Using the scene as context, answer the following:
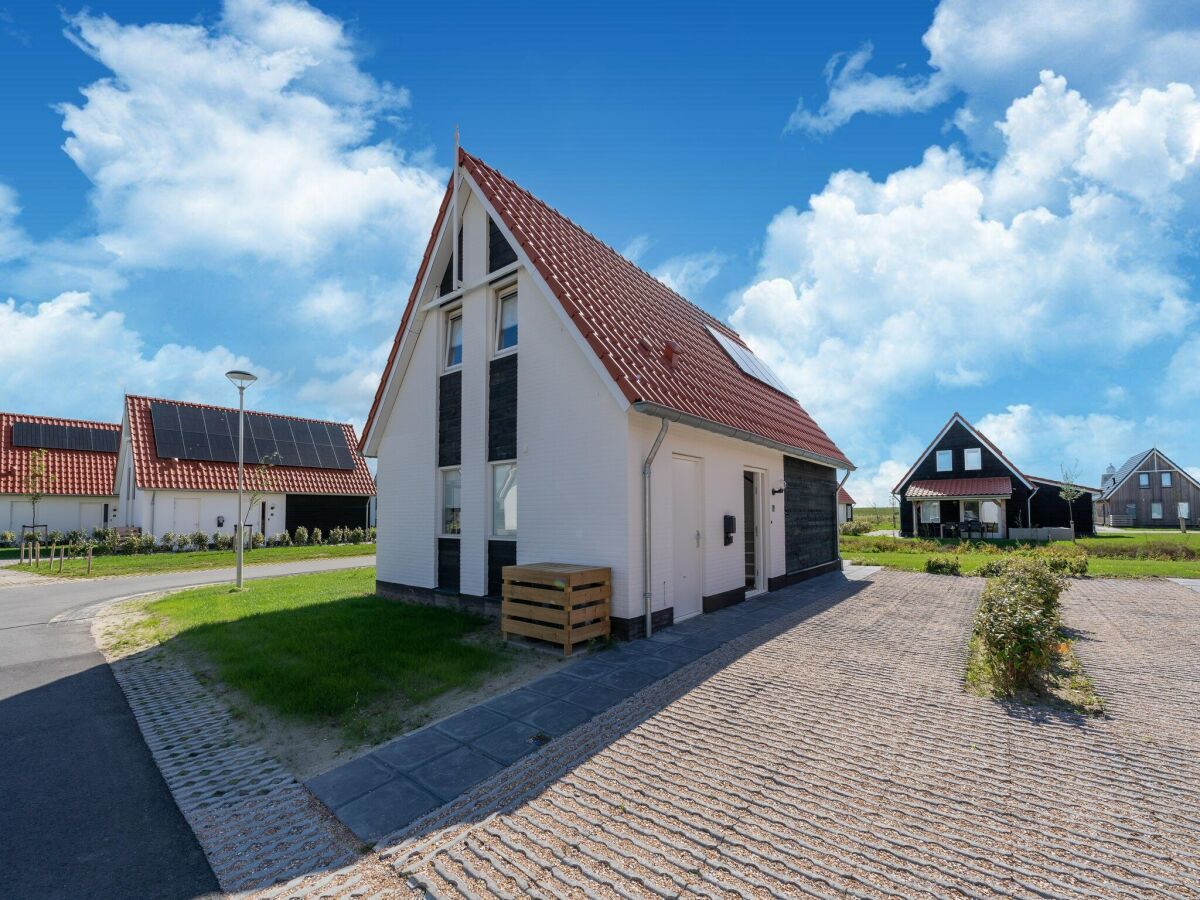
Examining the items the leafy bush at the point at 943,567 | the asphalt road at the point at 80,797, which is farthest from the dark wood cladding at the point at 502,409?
the leafy bush at the point at 943,567

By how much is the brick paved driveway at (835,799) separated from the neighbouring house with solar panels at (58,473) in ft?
110

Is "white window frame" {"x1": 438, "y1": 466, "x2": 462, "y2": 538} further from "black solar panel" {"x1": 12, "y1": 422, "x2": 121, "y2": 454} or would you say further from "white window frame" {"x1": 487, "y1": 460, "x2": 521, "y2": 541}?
"black solar panel" {"x1": 12, "y1": 422, "x2": 121, "y2": 454}

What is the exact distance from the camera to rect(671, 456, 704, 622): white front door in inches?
357

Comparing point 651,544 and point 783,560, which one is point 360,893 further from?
point 783,560

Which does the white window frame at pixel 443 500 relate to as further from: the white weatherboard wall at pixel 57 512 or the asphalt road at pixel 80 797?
the white weatherboard wall at pixel 57 512

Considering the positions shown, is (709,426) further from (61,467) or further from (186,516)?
(61,467)

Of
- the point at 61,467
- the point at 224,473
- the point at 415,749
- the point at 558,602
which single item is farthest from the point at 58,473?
the point at 415,749

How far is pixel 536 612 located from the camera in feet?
24.9

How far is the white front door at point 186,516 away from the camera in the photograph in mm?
25219

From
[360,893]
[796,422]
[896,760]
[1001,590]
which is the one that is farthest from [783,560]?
[360,893]

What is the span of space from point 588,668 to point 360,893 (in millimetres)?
3745

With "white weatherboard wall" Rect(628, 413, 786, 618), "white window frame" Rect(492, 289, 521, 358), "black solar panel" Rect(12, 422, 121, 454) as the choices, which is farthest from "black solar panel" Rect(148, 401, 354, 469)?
"white weatherboard wall" Rect(628, 413, 786, 618)

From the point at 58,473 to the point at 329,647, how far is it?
3006 cm

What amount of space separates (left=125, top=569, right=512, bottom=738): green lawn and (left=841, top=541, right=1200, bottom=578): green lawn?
47.0ft
